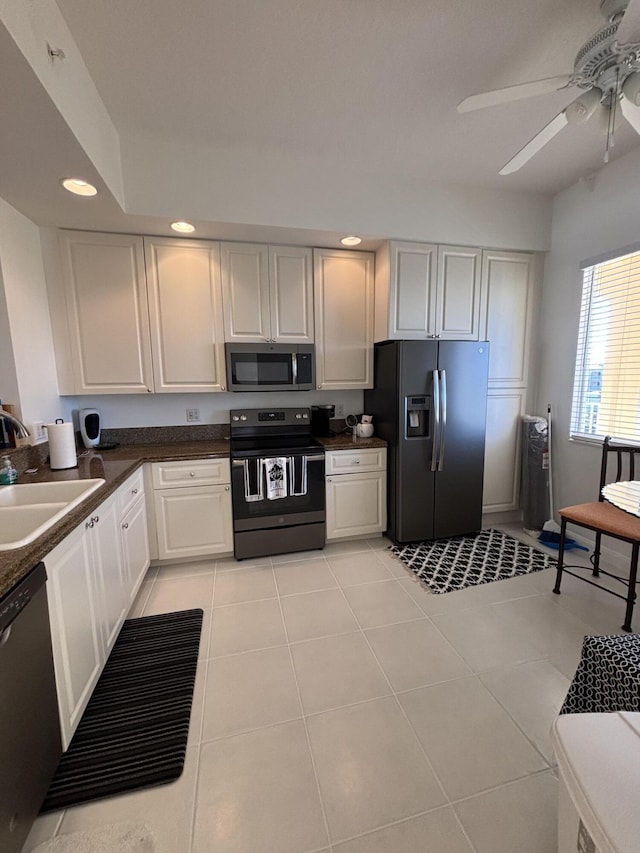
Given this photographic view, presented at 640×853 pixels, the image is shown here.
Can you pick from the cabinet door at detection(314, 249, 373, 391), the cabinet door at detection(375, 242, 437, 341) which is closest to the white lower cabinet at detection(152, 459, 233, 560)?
the cabinet door at detection(314, 249, 373, 391)

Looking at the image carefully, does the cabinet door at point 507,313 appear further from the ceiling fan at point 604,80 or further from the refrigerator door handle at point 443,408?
the ceiling fan at point 604,80

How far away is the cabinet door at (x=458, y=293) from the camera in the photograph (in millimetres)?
2912

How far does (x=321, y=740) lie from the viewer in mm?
1438

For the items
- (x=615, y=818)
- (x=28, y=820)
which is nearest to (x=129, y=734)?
(x=28, y=820)

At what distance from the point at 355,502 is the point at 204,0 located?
2.86 metres

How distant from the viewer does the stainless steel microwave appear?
9.24 feet

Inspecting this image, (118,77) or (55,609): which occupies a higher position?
(118,77)

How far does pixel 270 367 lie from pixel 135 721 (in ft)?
7.30

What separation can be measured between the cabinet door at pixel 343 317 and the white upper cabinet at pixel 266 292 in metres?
0.11

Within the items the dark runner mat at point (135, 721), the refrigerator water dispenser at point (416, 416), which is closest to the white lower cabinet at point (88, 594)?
the dark runner mat at point (135, 721)

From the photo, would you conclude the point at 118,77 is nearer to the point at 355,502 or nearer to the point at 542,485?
the point at 355,502

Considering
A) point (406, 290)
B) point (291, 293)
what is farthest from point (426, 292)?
point (291, 293)

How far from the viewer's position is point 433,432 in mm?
2834

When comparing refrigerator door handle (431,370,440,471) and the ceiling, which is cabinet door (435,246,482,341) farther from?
the ceiling
